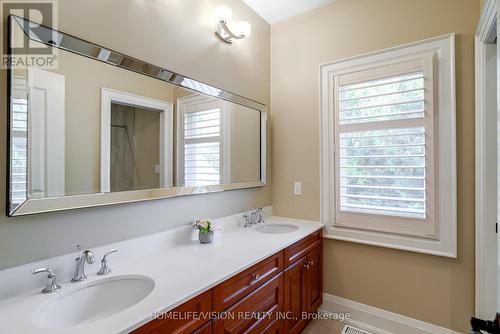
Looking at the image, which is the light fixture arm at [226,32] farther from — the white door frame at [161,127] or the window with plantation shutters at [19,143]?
the window with plantation shutters at [19,143]

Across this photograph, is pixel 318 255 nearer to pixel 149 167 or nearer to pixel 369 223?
pixel 369 223

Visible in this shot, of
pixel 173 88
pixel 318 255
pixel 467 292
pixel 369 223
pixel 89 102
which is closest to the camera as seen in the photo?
pixel 89 102

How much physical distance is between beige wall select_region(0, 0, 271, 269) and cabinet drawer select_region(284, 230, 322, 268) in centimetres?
61

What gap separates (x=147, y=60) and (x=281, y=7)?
1.54 m

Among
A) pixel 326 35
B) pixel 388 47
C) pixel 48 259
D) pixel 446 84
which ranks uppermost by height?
pixel 326 35

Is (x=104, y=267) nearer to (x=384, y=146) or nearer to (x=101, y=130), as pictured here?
(x=101, y=130)

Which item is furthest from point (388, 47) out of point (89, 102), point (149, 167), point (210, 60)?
point (89, 102)

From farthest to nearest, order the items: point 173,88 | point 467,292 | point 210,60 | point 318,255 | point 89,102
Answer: point 318,255, point 210,60, point 467,292, point 173,88, point 89,102

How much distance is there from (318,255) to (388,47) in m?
1.85

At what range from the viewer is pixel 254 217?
2.27 m

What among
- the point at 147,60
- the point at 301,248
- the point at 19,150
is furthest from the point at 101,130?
the point at 301,248

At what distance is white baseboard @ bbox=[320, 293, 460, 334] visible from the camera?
191 centimetres

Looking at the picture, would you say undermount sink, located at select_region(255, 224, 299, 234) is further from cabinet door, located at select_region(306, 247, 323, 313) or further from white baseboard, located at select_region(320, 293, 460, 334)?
white baseboard, located at select_region(320, 293, 460, 334)

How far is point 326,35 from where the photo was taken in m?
2.32
